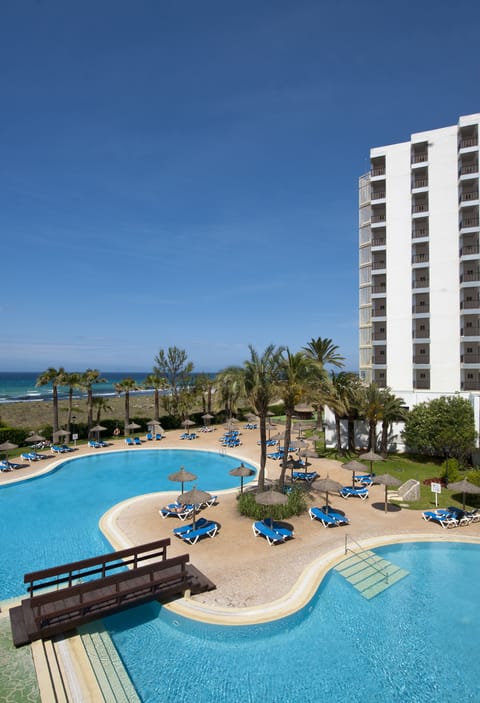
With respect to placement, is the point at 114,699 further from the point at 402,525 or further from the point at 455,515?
the point at 455,515

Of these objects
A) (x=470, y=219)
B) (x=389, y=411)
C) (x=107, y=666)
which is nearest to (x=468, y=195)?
(x=470, y=219)

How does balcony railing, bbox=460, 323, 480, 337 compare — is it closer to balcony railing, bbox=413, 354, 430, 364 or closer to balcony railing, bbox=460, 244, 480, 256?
balcony railing, bbox=413, 354, 430, 364

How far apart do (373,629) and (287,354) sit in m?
11.9

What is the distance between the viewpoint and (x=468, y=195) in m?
37.6

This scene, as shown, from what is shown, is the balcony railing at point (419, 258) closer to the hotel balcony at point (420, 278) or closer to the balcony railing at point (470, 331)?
the hotel balcony at point (420, 278)

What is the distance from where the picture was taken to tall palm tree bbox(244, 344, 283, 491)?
19.0 meters

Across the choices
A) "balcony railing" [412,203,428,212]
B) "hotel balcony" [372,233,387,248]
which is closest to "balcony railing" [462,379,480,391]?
"hotel balcony" [372,233,387,248]

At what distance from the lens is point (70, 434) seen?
37188 millimetres

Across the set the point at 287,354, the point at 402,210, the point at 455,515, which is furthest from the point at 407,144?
the point at 455,515

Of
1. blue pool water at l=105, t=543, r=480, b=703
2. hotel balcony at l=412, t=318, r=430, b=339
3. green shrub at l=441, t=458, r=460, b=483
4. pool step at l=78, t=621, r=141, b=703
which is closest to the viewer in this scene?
pool step at l=78, t=621, r=141, b=703

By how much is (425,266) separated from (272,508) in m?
31.1

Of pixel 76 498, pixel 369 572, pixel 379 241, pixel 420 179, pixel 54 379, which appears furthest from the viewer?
pixel 379 241

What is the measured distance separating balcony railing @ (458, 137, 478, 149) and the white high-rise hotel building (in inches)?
3.5

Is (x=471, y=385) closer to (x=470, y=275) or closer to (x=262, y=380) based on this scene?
(x=470, y=275)
